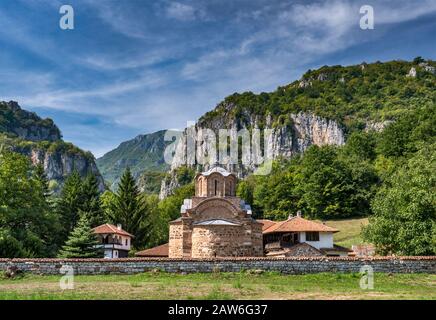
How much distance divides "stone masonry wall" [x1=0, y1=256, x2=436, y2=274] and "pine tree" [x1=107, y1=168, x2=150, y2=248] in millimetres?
34158

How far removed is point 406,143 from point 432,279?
203 ft

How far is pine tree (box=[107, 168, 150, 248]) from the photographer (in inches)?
2312

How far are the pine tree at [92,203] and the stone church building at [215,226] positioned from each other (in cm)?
1856

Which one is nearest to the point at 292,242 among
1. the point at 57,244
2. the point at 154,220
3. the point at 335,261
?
the point at 335,261

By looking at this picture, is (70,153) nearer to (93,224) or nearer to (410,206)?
(93,224)

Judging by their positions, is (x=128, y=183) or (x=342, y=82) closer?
(x=128, y=183)

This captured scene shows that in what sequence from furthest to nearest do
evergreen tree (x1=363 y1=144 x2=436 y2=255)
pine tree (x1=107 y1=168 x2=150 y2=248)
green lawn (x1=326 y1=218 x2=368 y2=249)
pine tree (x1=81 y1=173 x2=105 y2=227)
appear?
pine tree (x1=107 y1=168 x2=150 y2=248), pine tree (x1=81 y1=173 x2=105 y2=227), green lawn (x1=326 y1=218 x2=368 y2=249), evergreen tree (x1=363 y1=144 x2=436 y2=255)

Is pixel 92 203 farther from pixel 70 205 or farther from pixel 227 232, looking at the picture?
pixel 227 232

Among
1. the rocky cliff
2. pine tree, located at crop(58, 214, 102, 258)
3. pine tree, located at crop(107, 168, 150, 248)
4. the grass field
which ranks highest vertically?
the rocky cliff

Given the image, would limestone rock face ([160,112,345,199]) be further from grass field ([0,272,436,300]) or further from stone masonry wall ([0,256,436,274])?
grass field ([0,272,436,300])

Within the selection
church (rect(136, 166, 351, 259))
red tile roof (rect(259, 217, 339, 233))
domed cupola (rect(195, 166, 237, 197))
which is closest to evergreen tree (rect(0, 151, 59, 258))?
church (rect(136, 166, 351, 259))

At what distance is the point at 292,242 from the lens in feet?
143

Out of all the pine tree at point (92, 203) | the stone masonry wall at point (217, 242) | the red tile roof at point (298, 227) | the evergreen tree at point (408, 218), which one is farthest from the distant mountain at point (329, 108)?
the evergreen tree at point (408, 218)

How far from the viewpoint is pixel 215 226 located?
36156 millimetres
